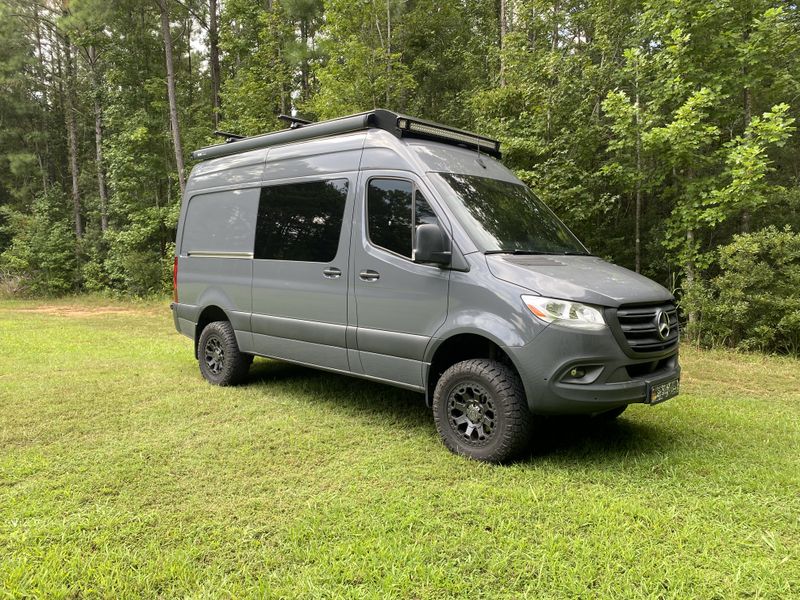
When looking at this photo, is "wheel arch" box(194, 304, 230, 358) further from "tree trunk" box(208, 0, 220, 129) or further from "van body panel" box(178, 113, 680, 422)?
"tree trunk" box(208, 0, 220, 129)

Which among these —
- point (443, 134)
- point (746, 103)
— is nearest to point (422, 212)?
point (443, 134)

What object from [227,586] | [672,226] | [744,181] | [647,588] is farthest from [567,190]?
[227,586]

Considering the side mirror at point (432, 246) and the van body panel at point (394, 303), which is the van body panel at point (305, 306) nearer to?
the van body panel at point (394, 303)

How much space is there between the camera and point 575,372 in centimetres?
343

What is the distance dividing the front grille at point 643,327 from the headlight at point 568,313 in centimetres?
18

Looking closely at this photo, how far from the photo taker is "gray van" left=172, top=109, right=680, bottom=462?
3.48 metres

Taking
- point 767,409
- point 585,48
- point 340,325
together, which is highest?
point 585,48

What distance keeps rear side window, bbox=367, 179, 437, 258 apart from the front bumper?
1.29m

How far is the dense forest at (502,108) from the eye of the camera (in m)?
8.20

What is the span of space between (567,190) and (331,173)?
19.1 ft

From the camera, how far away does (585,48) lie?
467 inches

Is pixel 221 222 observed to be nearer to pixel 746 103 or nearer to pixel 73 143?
pixel 746 103

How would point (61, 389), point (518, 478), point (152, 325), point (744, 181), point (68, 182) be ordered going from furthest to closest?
point (68, 182), point (152, 325), point (744, 181), point (61, 389), point (518, 478)

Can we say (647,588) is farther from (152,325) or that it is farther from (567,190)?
(152,325)
